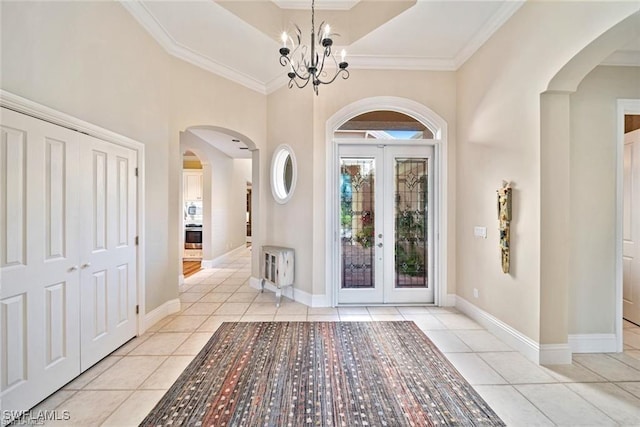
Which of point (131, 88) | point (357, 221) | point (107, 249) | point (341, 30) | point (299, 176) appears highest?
point (341, 30)

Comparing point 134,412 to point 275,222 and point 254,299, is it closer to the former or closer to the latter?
point 254,299

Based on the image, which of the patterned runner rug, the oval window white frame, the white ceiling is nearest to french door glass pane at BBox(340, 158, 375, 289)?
the oval window white frame

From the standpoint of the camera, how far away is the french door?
4.04 m

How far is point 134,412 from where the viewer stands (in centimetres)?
192

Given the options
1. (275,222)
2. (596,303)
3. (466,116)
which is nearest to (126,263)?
(275,222)

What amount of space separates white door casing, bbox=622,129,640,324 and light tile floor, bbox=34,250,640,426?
301 mm

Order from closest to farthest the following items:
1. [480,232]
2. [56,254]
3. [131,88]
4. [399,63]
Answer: [56,254] → [131,88] → [480,232] → [399,63]

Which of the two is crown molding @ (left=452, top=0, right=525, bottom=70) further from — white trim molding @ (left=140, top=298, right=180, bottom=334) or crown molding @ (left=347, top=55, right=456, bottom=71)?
white trim molding @ (left=140, top=298, right=180, bottom=334)

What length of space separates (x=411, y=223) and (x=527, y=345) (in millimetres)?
1952

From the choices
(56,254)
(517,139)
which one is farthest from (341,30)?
(56,254)

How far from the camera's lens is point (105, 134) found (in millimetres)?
2594

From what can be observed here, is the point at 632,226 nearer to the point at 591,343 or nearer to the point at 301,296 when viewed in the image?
the point at 591,343

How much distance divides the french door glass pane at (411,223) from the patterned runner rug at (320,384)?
1.13 metres

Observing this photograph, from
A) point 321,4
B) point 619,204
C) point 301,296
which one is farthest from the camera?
point 301,296
